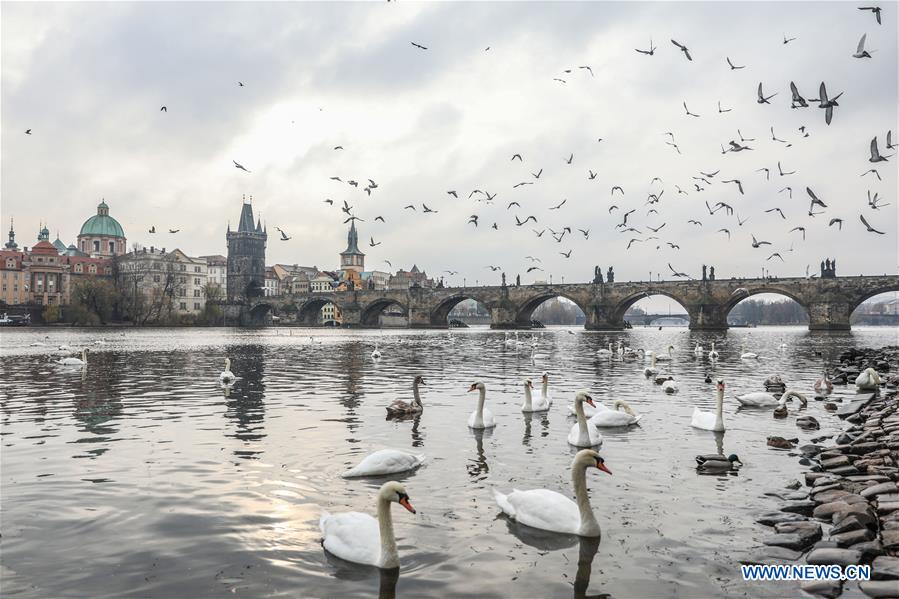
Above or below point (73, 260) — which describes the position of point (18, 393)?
below

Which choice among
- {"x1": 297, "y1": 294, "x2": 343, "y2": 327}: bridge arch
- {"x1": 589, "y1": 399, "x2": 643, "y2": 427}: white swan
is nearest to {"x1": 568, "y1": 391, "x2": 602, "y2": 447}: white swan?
{"x1": 589, "y1": 399, "x2": 643, "y2": 427}: white swan

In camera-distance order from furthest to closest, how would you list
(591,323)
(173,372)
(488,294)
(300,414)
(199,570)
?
(488,294) → (591,323) → (173,372) → (300,414) → (199,570)

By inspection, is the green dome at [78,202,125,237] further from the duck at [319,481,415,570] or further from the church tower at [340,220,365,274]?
the duck at [319,481,415,570]

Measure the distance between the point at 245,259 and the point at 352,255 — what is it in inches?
1506

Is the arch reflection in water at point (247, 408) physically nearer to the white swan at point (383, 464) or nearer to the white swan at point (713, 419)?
the white swan at point (383, 464)

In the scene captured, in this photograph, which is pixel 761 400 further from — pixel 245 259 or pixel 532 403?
pixel 245 259

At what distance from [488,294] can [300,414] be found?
80.6 meters

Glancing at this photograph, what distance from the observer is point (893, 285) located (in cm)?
6494

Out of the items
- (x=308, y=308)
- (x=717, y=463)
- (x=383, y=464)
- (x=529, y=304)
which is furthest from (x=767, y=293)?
(x=308, y=308)

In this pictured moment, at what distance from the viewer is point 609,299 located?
82.8m

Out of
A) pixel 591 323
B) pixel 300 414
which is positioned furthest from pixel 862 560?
pixel 591 323

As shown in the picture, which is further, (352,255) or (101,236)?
(352,255)

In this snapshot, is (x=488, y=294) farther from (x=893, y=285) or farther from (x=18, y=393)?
(x=18, y=393)

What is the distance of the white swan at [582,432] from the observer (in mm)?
9812
